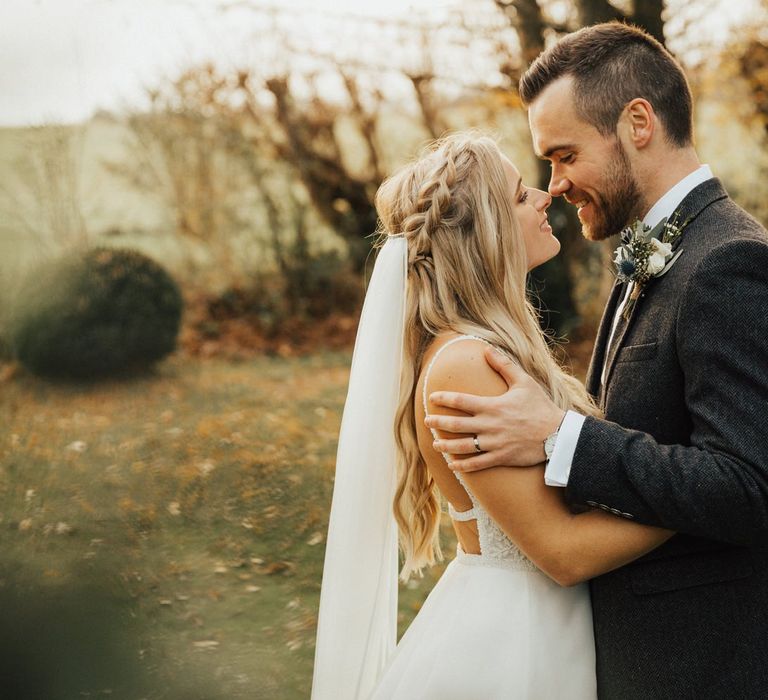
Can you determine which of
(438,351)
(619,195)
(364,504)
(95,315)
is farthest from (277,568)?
(619,195)

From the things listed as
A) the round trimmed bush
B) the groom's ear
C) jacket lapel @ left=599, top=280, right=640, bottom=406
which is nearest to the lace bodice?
jacket lapel @ left=599, top=280, right=640, bottom=406

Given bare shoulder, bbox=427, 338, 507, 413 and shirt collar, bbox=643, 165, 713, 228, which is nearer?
bare shoulder, bbox=427, 338, 507, 413

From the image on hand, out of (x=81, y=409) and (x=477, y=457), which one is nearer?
(x=477, y=457)

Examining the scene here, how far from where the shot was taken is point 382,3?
29.8 feet

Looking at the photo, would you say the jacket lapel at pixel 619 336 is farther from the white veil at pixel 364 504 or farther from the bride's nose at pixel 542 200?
the white veil at pixel 364 504

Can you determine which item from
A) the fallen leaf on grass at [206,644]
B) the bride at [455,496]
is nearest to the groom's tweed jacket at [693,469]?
the bride at [455,496]

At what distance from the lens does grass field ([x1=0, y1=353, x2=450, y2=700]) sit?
3.86m

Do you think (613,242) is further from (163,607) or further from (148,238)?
(148,238)

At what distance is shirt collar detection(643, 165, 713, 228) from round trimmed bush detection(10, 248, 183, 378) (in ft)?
18.8

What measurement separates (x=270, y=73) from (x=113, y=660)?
24.8 feet

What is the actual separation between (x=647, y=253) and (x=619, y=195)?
33 centimetres

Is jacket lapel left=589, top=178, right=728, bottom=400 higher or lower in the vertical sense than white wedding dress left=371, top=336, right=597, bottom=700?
higher

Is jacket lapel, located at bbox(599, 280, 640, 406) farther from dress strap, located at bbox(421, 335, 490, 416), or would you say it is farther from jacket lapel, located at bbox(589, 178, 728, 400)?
dress strap, located at bbox(421, 335, 490, 416)

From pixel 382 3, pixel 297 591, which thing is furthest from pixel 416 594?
pixel 382 3
